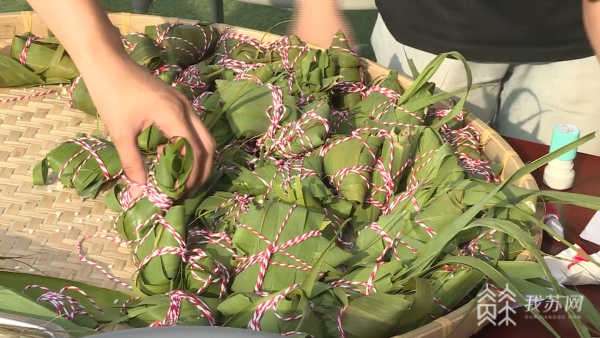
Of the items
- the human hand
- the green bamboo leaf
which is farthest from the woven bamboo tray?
the human hand

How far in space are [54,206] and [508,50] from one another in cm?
88

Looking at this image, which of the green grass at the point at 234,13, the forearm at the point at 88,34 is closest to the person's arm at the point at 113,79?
the forearm at the point at 88,34

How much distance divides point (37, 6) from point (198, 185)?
312mm

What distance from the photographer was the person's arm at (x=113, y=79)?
2.49ft

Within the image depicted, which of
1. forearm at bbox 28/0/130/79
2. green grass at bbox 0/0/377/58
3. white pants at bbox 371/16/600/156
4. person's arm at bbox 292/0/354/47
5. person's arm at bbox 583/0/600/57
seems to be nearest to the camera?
forearm at bbox 28/0/130/79

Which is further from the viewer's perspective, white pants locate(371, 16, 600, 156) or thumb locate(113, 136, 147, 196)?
white pants locate(371, 16, 600, 156)

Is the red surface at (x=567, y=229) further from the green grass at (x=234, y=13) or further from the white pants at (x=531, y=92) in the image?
the green grass at (x=234, y=13)

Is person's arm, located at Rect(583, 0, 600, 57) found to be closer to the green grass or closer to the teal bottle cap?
the teal bottle cap

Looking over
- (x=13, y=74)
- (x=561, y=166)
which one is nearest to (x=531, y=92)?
(x=561, y=166)

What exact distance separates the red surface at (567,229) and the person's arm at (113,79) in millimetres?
480

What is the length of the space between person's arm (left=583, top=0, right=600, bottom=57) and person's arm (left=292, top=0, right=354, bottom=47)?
557 millimetres

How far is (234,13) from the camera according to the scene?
2486 mm

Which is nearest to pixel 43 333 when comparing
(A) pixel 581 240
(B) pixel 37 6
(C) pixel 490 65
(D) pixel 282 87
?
(B) pixel 37 6

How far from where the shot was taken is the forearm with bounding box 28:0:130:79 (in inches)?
29.8
